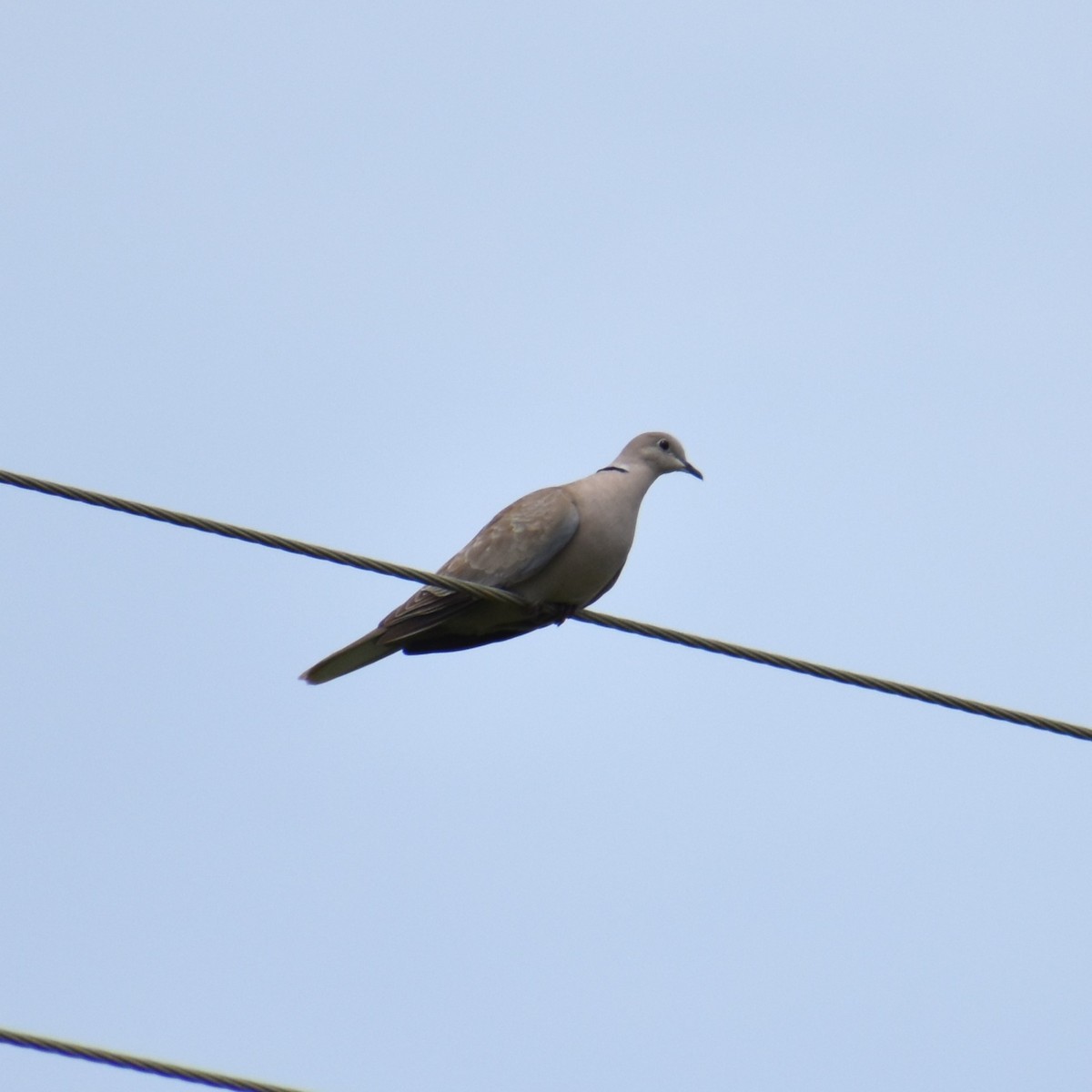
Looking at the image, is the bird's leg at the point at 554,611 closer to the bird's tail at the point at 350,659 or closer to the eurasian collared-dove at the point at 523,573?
the eurasian collared-dove at the point at 523,573

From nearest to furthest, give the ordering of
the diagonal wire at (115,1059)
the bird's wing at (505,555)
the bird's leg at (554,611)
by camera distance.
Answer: the diagonal wire at (115,1059) → the bird's wing at (505,555) → the bird's leg at (554,611)

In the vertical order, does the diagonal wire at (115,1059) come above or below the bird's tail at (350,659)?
below

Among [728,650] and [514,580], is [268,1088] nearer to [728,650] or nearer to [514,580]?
[728,650]

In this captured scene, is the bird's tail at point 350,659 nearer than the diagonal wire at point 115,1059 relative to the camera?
No

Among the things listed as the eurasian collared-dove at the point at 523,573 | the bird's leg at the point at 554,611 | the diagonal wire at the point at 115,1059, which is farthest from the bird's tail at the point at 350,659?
the diagonal wire at the point at 115,1059

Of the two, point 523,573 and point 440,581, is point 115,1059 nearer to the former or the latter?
point 440,581

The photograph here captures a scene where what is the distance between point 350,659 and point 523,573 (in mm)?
629

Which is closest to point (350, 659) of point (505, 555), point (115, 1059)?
point (505, 555)

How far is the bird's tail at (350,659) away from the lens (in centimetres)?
626

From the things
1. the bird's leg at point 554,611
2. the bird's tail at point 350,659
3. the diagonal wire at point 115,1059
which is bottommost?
the diagonal wire at point 115,1059

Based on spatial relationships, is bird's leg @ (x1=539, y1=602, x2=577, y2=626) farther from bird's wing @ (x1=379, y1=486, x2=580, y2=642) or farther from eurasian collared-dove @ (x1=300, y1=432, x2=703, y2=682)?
bird's wing @ (x1=379, y1=486, x2=580, y2=642)

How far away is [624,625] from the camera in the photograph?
16.6 ft

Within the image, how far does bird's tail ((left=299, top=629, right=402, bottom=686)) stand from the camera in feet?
20.5

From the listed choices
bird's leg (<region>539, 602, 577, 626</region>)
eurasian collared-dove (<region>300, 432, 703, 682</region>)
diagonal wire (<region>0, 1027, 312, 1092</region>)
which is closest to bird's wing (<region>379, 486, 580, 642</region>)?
eurasian collared-dove (<region>300, 432, 703, 682</region>)
